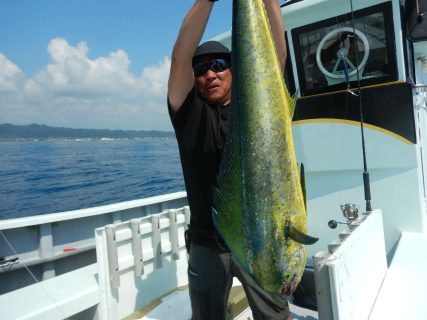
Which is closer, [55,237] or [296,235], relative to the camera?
[296,235]

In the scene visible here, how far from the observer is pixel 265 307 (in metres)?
2.20

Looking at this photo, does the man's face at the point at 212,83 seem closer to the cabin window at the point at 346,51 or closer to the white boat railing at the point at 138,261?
the white boat railing at the point at 138,261

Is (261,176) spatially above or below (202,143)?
below

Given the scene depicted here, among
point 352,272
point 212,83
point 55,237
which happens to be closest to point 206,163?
point 212,83

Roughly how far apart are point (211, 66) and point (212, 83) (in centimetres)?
10

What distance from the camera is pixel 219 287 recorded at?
2223 millimetres

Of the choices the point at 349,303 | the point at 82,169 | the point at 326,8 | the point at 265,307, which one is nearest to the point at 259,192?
the point at 265,307

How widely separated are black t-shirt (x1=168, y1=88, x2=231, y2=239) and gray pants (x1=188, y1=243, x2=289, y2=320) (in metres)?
0.15

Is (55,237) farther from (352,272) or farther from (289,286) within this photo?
(289,286)

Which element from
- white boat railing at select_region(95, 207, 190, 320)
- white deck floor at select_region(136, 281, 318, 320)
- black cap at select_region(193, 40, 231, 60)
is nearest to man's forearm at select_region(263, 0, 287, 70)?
black cap at select_region(193, 40, 231, 60)

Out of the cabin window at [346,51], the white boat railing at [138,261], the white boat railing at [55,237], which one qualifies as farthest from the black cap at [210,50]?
the white boat railing at [55,237]

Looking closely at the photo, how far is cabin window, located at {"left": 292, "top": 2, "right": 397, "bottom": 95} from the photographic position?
4.59 metres

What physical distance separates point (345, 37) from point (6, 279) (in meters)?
5.47

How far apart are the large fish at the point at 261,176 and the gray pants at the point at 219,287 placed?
0.70m
